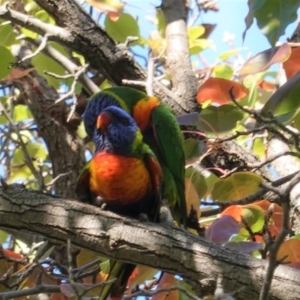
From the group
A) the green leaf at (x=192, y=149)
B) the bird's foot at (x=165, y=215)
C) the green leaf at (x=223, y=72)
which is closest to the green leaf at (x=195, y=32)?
the green leaf at (x=223, y=72)

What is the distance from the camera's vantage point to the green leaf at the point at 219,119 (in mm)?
1872

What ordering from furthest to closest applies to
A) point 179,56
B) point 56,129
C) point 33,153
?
point 33,153
point 56,129
point 179,56

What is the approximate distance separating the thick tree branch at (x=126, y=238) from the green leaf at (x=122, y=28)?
1181mm

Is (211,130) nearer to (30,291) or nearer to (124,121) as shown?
(124,121)

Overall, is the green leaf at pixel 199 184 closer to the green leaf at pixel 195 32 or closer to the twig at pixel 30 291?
the twig at pixel 30 291

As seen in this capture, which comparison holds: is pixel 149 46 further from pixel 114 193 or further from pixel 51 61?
pixel 114 193

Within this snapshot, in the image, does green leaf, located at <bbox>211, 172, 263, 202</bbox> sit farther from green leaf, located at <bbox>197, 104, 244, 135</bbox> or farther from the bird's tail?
the bird's tail

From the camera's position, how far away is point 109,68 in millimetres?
2432

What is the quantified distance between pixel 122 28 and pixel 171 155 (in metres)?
0.69

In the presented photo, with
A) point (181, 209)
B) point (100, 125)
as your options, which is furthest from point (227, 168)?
point (100, 125)

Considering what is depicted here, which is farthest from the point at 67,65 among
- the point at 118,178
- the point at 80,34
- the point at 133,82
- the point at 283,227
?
the point at 283,227

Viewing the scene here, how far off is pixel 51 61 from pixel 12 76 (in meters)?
0.27

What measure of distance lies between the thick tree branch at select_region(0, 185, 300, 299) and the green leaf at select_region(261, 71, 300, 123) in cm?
35

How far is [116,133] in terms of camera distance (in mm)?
2051
